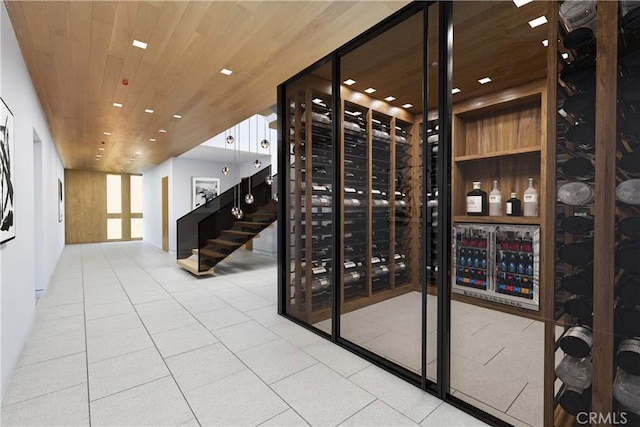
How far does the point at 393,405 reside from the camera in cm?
203

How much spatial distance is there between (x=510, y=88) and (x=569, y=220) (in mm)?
877

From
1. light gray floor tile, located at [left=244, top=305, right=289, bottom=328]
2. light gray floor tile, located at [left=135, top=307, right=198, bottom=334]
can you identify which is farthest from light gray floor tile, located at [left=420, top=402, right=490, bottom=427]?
light gray floor tile, located at [left=135, top=307, right=198, bottom=334]

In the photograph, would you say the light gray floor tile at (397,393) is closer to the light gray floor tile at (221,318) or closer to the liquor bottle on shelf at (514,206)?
the liquor bottle on shelf at (514,206)

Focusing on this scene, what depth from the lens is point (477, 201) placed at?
2.04m

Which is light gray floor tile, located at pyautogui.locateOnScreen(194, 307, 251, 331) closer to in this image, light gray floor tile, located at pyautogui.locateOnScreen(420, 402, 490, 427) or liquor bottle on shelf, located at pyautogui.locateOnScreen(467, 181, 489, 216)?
light gray floor tile, located at pyautogui.locateOnScreen(420, 402, 490, 427)

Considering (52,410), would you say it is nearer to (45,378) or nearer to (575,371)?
(45,378)

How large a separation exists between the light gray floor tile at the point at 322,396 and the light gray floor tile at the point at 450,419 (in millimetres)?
387

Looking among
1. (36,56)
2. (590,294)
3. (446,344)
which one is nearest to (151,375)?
(446,344)

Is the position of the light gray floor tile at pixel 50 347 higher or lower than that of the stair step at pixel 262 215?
lower

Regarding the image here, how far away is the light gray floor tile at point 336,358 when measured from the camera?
2497 millimetres

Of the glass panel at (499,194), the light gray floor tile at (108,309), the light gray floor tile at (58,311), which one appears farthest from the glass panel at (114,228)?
the glass panel at (499,194)

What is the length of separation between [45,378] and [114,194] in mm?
12721

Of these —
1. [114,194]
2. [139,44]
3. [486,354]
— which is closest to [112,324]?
[139,44]

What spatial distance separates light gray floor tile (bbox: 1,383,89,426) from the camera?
1.88m
